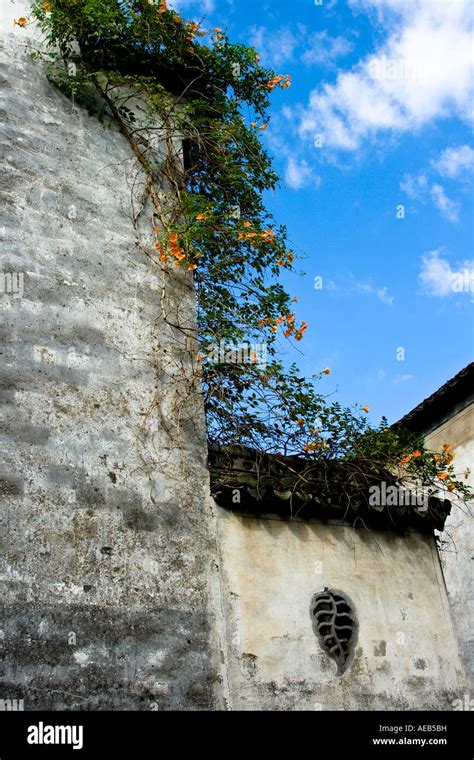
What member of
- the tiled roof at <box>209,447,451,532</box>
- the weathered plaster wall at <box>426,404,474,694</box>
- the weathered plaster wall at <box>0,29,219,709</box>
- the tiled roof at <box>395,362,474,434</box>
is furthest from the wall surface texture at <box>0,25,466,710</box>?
the tiled roof at <box>395,362,474,434</box>

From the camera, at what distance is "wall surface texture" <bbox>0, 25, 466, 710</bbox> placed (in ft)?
16.5

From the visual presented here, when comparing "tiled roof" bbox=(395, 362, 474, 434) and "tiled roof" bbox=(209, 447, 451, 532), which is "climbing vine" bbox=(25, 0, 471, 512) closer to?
"tiled roof" bbox=(209, 447, 451, 532)

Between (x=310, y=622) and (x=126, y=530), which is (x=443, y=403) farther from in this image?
(x=126, y=530)

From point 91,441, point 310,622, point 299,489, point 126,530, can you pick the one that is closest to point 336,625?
point 310,622

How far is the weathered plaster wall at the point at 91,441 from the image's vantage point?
4945mm

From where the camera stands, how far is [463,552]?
492 inches

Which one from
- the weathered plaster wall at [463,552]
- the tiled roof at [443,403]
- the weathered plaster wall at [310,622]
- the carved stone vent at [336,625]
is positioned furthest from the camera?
the tiled roof at [443,403]

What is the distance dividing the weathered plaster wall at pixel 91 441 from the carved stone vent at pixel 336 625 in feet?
3.29

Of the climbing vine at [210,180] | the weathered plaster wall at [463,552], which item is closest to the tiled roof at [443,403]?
the weathered plaster wall at [463,552]

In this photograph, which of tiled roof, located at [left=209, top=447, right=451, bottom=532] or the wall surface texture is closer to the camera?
the wall surface texture

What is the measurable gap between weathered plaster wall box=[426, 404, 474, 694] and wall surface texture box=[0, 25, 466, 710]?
581 centimetres

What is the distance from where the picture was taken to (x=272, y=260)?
7816 millimetres

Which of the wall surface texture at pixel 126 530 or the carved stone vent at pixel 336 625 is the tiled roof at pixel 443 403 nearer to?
the wall surface texture at pixel 126 530
